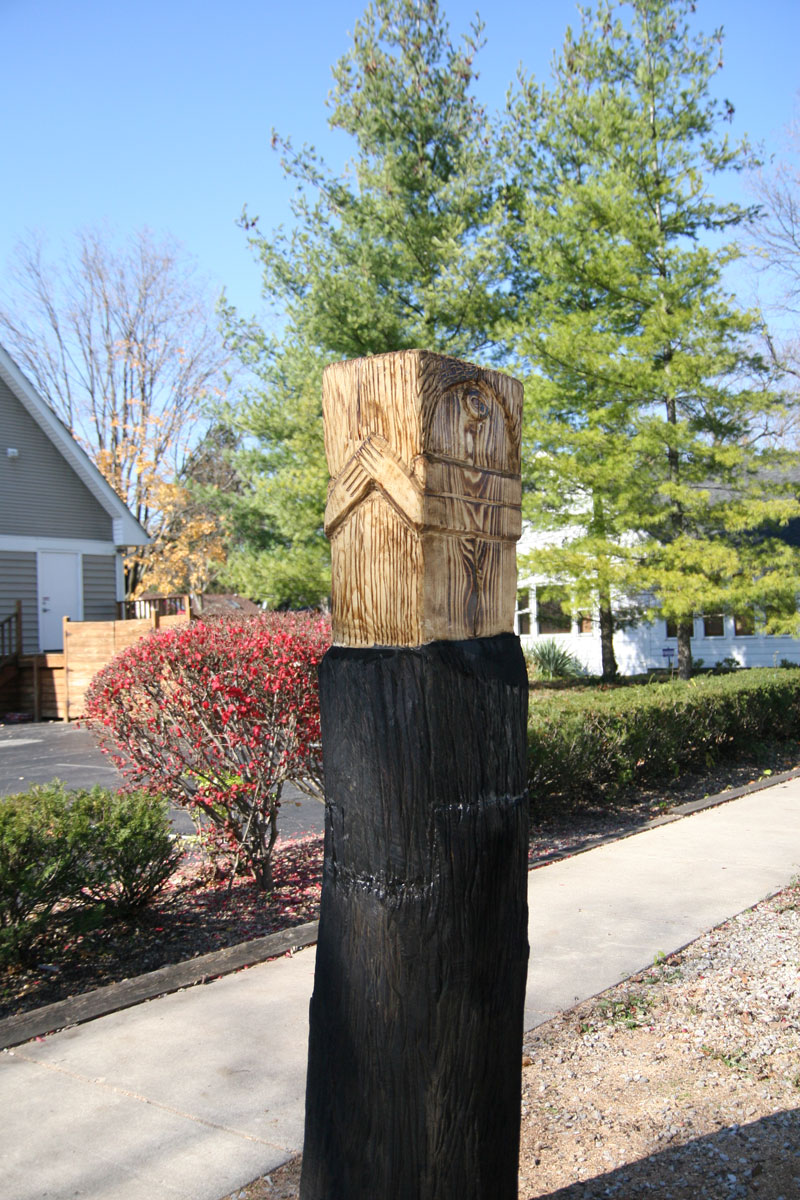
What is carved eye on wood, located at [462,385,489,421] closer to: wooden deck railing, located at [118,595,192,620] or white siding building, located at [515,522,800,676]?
wooden deck railing, located at [118,595,192,620]

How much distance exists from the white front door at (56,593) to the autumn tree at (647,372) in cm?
1041

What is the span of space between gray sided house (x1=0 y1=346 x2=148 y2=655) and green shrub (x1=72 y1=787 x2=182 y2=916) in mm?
15527

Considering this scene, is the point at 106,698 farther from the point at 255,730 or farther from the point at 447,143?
the point at 447,143

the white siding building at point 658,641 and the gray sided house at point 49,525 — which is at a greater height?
the gray sided house at point 49,525

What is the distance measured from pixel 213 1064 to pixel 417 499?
8.29 feet

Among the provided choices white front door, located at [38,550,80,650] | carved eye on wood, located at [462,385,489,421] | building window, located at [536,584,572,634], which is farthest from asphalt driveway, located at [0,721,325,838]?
building window, located at [536,584,572,634]

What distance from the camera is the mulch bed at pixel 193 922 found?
464 cm

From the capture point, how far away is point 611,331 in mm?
16594

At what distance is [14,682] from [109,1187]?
1760cm

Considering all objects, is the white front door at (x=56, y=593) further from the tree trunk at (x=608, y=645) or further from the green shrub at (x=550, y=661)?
the tree trunk at (x=608, y=645)

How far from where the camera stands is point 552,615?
23578 millimetres

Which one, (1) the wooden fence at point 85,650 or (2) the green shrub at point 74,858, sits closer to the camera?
(2) the green shrub at point 74,858

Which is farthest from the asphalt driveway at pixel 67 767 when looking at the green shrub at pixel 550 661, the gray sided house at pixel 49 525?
the green shrub at pixel 550 661

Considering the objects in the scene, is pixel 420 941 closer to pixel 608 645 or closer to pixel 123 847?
pixel 123 847
